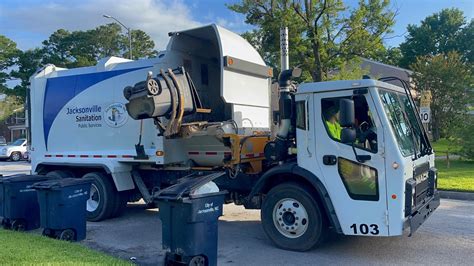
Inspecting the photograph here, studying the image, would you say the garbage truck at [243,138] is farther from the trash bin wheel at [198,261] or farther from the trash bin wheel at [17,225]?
the trash bin wheel at [198,261]

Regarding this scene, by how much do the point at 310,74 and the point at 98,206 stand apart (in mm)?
13383

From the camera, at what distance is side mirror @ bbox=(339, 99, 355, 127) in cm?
514

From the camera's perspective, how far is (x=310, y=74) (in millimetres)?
19719

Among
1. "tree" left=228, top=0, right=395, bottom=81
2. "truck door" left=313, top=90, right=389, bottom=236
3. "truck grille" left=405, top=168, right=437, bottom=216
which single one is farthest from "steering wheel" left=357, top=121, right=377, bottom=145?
"tree" left=228, top=0, right=395, bottom=81

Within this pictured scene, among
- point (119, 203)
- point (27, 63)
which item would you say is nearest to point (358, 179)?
point (119, 203)

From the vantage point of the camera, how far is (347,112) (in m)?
5.16

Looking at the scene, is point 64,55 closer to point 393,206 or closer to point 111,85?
point 111,85

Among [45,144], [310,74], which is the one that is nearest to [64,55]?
[310,74]

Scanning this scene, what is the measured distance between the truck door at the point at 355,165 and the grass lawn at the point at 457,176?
6532mm

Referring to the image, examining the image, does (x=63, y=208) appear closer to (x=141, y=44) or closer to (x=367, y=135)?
(x=367, y=135)

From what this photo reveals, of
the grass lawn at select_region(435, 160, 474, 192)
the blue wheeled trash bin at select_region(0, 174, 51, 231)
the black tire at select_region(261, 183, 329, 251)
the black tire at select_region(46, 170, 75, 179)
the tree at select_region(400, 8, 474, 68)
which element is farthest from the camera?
the tree at select_region(400, 8, 474, 68)

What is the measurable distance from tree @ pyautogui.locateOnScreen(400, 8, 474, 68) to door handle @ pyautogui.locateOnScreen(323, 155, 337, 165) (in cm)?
4832

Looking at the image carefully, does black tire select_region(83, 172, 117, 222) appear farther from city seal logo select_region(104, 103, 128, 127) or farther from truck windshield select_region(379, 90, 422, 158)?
truck windshield select_region(379, 90, 422, 158)

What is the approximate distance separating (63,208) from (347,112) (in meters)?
4.44
